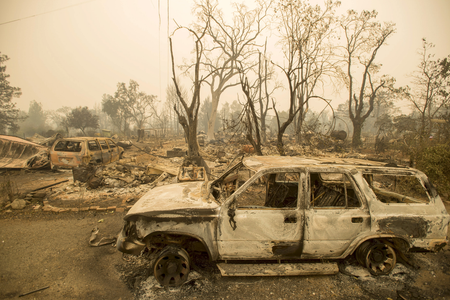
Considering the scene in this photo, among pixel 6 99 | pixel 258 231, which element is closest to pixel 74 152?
pixel 258 231

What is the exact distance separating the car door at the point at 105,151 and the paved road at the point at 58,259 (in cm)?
404

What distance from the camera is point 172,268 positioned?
2625 millimetres

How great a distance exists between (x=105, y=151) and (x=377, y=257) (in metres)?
9.40

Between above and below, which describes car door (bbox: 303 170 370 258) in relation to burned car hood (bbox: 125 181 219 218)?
below

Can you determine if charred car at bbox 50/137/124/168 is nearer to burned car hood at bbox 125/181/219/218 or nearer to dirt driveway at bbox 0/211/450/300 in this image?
dirt driveway at bbox 0/211/450/300

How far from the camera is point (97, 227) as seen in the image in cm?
418

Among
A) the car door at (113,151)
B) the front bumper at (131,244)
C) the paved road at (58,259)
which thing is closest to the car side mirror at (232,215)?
the front bumper at (131,244)

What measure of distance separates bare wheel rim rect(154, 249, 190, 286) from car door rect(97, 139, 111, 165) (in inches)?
287

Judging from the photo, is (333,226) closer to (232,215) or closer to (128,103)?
(232,215)

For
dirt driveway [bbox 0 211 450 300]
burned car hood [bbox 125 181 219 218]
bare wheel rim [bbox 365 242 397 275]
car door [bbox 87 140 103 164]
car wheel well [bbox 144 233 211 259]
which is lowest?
dirt driveway [bbox 0 211 450 300]

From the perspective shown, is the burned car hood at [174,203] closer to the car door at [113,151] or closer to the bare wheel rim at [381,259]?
the bare wheel rim at [381,259]

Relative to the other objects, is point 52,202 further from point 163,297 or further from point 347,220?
point 347,220

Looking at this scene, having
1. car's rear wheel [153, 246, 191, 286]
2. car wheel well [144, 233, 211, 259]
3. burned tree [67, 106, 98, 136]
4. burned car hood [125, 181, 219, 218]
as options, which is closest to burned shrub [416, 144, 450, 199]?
burned car hood [125, 181, 219, 218]

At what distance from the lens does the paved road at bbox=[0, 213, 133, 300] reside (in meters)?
2.59
